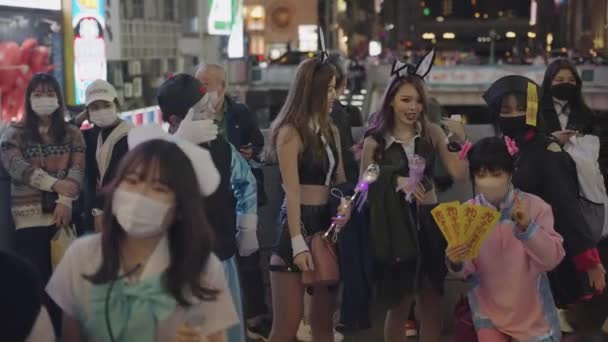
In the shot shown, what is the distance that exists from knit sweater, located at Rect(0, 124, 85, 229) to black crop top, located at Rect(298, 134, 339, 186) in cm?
174

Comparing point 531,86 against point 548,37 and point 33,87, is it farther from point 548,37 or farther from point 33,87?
point 548,37

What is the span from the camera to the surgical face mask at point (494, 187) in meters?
3.79

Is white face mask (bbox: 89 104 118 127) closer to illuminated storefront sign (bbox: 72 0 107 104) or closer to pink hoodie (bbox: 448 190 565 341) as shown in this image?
pink hoodie (bbox: 448 190 565 341)

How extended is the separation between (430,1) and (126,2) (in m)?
60.2

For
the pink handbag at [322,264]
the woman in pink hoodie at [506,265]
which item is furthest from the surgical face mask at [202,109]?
the woman in pink hoodie at [506,265]

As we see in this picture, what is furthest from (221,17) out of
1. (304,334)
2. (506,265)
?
(506,265)

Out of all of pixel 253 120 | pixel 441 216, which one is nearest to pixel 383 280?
pixel 441 216

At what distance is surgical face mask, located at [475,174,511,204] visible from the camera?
379 cm

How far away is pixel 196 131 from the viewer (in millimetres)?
3857

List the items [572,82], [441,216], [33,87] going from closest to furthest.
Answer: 1. [441,216]
2. [33,87]
3. [572,82]

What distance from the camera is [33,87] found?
550 cm

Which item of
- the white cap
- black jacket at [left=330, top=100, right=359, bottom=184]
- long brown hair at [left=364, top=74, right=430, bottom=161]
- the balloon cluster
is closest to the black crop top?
long brown hair at [left=364, top=74, right=430, bottom=161]

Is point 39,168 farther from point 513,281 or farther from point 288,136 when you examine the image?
point 513,281

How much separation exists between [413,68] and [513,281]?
4.61 ft
